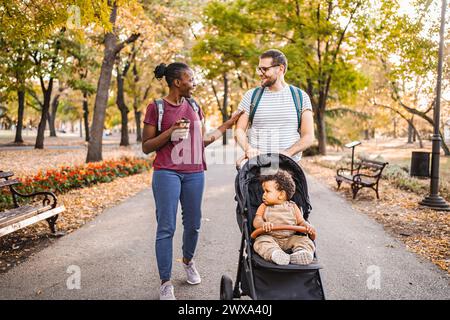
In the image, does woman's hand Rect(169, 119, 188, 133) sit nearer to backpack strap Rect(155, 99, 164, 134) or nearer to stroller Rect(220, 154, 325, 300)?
backpack strap Rect(155, 99, 164, 134)

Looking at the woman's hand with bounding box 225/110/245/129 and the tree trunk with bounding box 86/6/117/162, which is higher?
the tree trunk with bounding box 86/6/117/162

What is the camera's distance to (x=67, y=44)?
20.4 meters

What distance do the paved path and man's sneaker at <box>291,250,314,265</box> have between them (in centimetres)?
120

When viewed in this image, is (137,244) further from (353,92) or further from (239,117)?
(353,92)

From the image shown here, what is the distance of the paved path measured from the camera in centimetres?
372

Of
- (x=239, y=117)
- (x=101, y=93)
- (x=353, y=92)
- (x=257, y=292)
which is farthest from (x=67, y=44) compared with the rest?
(x=257, y=292)

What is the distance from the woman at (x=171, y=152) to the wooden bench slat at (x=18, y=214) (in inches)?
101

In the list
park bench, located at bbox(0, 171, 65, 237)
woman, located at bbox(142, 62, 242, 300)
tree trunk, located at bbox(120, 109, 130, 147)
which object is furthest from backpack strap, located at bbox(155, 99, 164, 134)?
tree trunk, located at bbox(120, 109, 130, 147)

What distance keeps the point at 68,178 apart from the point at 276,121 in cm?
764

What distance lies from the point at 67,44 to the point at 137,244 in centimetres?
1852

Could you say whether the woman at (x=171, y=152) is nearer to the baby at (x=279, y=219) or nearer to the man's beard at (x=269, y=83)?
the man's beard at (x=269, y=83)

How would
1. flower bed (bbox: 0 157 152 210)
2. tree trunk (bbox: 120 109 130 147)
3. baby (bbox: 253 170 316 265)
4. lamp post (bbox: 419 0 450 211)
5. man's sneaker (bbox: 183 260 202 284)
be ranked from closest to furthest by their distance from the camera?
1. baby (bbox: 253 170 316 265)
2. man's sneaker (bbox: 183 260 202 284)
3. lamp post (bbox: 419 0 450 211)
4. flower bed (bbox: 0 157 152 210)
5. tree trunk (bbox: 120 109 130 147)

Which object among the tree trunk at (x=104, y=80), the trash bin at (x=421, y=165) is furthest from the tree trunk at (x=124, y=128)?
the trash bin at (x=421, y=165)
